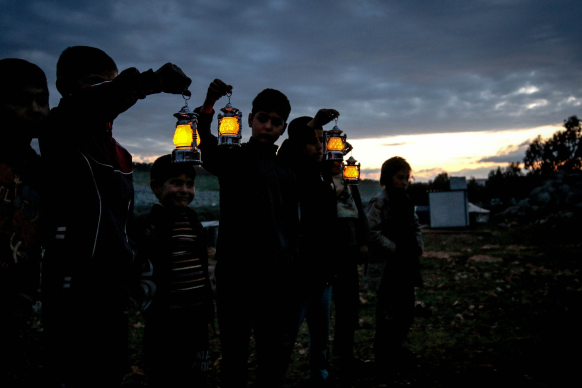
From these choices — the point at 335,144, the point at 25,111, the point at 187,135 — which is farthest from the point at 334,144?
the point at 25,111

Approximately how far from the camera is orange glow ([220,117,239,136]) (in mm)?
2412

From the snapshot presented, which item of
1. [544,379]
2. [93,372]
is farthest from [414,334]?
[93,372]

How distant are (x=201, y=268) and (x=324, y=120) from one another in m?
1.60

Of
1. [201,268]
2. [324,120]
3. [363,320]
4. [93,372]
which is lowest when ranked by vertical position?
[363,320]

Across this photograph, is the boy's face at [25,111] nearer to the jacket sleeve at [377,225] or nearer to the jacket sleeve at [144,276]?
the jacket sleeve at [144,276]

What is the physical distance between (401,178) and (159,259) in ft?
9.12

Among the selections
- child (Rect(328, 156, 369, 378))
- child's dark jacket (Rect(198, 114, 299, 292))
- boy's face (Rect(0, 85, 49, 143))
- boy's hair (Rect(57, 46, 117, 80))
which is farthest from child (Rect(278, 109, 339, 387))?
boy's face (Rect(0, 85, 49, 143))

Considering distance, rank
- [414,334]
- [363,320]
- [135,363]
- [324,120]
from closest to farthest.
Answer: [324,120], [135,363], [414,334], [363,320]

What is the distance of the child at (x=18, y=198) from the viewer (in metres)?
1.55

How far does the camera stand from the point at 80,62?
1938mm

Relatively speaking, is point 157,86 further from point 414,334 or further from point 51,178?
point 414,334

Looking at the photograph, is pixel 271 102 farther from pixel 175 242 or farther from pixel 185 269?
pixel 185 269

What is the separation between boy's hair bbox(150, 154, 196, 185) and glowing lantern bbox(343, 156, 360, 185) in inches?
67.6

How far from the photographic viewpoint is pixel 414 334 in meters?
5.04
